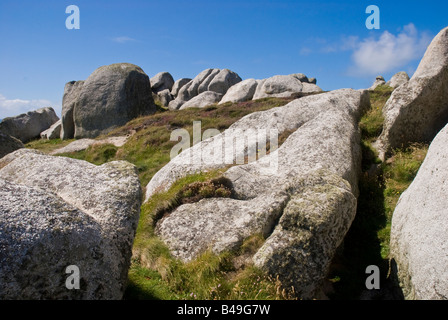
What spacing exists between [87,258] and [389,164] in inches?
541

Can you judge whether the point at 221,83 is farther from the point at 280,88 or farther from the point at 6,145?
the point at 6,145

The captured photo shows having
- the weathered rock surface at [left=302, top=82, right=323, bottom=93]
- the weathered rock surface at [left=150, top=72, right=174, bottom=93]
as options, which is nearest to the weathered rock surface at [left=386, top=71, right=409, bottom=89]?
the weathered rock surface at [left=302, top=82, right=323, bottom=93]

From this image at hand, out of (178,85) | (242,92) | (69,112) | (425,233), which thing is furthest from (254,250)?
(178,85)

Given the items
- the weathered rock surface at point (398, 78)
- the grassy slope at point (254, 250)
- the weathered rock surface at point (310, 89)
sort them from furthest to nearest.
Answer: the weathered rock surface at point (310, 89), the weathered rock surface at point (398, 78), the grassy slope at point (254, 250)

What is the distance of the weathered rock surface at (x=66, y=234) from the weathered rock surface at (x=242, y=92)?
41.8m

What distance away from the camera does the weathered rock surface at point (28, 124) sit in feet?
Answer: 163

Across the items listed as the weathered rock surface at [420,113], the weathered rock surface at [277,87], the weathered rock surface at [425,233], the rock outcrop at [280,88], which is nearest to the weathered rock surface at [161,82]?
the rock outcrop at [280,88]

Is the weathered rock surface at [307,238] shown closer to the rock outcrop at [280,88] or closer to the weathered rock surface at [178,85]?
the rock outcrop at [280,88]

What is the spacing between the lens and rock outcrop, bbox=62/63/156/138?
A: 40031 mm

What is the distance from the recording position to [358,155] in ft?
50.3

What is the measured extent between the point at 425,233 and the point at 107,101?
124ft

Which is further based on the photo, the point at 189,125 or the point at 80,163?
the point at 189,125
